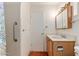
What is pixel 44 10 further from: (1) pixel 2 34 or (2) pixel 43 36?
(1) pixel 2 34

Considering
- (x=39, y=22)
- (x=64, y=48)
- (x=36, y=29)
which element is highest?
(x=39, y=22)

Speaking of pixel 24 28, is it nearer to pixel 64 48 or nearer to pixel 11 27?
pixel 11 27

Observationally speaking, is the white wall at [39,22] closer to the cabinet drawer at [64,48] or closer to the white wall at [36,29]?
the white wall at [36,29]

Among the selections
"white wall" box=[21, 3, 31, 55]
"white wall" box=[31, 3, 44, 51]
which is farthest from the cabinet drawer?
"white wall" box=[31, 3, 44, 51]

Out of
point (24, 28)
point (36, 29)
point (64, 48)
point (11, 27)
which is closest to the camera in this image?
point (64, 48)

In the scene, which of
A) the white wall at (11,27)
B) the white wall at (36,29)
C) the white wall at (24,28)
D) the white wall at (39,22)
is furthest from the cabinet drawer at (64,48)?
the white wall at (36,29)

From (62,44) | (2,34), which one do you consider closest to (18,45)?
(2,34)

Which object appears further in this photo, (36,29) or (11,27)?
(36,29)

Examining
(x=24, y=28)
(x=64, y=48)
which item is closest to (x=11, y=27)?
(x=24, y=28)

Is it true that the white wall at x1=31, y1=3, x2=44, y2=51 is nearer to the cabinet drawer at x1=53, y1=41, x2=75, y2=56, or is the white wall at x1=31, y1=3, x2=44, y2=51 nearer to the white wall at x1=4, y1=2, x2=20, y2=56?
the white wall at x1=4, y1=2, x2=20, y2=56

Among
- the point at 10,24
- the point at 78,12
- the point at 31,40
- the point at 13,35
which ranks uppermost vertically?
the point at 78,12

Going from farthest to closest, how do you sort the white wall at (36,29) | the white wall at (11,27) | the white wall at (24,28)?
the white wall at (36,29) < the white wall at (24,28) < the white wall at (11,27)

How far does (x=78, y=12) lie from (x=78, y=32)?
0.35 meters

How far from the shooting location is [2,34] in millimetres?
2291
